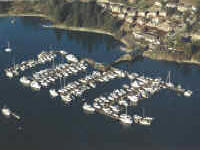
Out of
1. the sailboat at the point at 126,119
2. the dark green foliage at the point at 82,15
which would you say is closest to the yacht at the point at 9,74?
the sailboat at the point at 126,119

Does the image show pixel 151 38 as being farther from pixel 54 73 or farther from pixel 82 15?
pixel 54 73

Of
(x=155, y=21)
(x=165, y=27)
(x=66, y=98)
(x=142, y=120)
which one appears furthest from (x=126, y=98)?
(x=155, y=21)

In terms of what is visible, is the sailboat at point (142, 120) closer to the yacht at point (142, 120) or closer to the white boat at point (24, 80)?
the yacht at point (142, 120)

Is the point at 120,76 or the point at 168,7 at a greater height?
the point at 168,7

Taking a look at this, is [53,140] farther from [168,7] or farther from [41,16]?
[168,7]

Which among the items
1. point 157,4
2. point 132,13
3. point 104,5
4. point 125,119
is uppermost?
point 157,4

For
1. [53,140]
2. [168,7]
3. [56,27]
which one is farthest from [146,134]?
[168,7]
